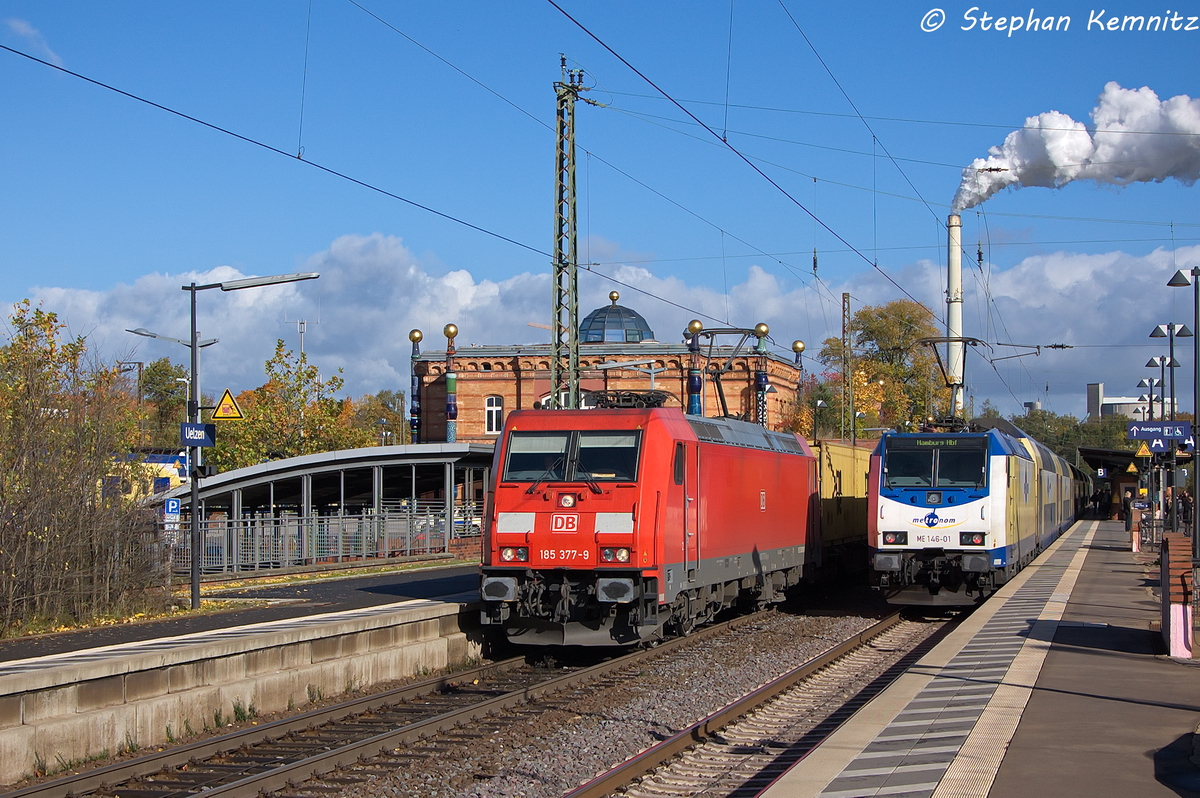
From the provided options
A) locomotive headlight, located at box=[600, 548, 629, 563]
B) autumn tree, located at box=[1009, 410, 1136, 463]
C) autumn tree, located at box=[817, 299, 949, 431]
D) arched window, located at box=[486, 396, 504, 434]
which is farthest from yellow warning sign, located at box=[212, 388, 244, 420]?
autumn tree, located at box=[1009, 410, 1136, 463]

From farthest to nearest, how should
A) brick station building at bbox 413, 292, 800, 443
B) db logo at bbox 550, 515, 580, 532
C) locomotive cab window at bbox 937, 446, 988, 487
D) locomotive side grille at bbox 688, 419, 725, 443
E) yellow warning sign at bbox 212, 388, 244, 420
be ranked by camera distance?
1. brick station building at bbox 413, 292, 800, 443
2. yellow warning sign at bbox 212, 388, 244, 420
3. locomotive cab window at bbox 937, 446, 988, 487
4. locomotive side grille at bbox 688, 419, 725, 443
5. db logo at bbox 550, 515, 580, 532

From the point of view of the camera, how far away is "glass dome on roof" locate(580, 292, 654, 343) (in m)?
68.6

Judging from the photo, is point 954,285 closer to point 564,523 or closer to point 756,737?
point 564,523

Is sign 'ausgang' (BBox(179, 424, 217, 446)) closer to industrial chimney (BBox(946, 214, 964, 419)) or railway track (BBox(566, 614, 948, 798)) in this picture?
railway track (BBox(566, 614, 948, 798))

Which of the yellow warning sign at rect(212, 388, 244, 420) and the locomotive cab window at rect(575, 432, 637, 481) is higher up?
the yellow warning sign at rect(212, 388, 244, 420)

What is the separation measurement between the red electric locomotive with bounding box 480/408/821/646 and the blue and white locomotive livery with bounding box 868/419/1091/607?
16.8 ft

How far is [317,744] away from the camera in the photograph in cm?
1059

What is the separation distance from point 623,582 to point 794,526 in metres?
9.17

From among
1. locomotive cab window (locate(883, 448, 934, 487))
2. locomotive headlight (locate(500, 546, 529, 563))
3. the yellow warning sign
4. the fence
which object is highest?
the yellow warning sign

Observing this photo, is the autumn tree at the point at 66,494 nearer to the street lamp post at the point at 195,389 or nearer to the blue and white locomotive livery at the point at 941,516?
the street lamp post at the point at 195,389

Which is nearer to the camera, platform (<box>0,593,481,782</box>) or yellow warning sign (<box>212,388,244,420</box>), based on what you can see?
platform (<box>0,593,481,782</box>)

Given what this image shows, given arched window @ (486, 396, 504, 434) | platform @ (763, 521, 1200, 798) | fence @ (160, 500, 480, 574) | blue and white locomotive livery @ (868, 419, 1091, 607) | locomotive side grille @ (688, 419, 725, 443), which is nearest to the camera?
platform @ (763, 521, 1200, 798)

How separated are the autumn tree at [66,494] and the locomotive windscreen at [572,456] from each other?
20.4ft

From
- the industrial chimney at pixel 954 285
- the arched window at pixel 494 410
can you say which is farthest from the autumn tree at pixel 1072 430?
the arched window at pixel 494 410
